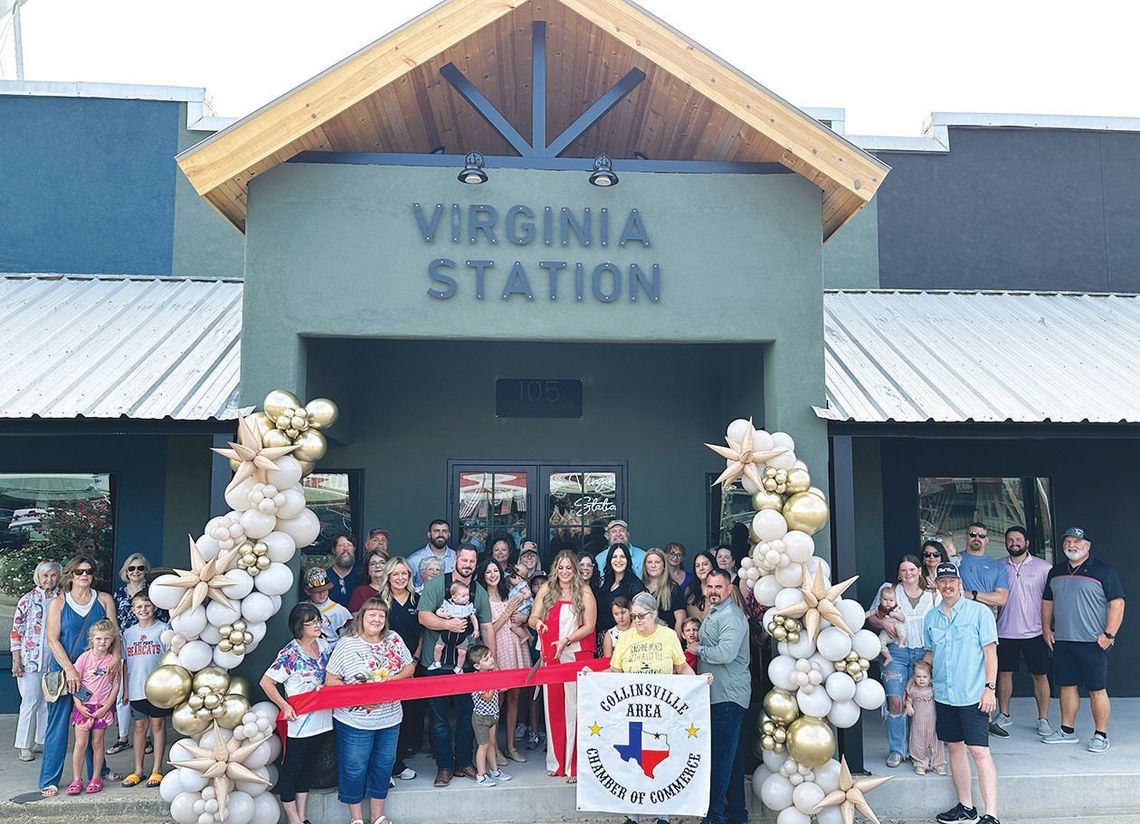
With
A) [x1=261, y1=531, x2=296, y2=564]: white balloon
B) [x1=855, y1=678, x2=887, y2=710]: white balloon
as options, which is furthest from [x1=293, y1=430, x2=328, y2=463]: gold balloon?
[x1=855, y1=678, x2=887, y2=710]: white balloon

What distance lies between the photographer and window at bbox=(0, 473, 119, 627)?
909cm

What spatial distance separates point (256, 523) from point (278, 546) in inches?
9.4

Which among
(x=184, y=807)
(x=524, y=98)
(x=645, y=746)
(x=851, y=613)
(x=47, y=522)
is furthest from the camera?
(x=47, y=522)

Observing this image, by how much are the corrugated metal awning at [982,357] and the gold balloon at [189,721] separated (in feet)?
15.9

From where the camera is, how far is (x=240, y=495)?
586 centimetres

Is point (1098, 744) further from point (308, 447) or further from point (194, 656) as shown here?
point (194, 656)

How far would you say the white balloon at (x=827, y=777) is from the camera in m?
5.96

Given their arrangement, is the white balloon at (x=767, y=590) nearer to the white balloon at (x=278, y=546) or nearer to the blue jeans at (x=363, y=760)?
the blue jeans at (x=363, y=760)

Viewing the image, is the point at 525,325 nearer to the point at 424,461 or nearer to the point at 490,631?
the point at 490,631

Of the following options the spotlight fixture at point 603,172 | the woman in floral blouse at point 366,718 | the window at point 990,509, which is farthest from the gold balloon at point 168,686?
the window at point 990,509

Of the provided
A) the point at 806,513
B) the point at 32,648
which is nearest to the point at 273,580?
the point at 32,648

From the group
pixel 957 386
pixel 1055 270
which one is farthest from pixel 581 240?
pixel 1055 270

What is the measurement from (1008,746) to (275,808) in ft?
19.4

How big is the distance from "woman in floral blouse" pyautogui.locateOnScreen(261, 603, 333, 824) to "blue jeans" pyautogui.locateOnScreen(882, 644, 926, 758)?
4267 mm
